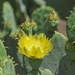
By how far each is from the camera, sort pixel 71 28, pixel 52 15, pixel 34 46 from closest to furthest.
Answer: pixel 34 46 → pixel 71 28 → pixel 52 15

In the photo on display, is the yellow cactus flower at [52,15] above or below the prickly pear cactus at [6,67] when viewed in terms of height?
above

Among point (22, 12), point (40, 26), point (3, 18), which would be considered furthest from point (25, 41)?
point (22, 12)

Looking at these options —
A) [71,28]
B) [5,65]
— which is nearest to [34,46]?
[5,65]

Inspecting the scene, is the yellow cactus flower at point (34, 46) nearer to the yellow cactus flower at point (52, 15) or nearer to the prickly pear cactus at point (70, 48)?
the prickly pear cactus at point (70, 48)

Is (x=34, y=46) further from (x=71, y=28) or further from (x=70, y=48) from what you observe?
(x=71, y=28)

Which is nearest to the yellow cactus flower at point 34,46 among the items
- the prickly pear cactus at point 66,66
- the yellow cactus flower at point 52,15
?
the prickly pear cactus at point 66,66

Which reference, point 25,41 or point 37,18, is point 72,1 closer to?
point 37,18

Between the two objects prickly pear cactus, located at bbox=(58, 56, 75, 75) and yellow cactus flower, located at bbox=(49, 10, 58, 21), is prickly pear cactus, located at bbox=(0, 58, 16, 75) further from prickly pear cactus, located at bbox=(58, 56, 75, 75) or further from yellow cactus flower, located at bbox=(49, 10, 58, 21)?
yellow cactus flower, located at bbox=(49, 10, 58, 21)

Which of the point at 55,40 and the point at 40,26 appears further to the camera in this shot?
the point at 40,26
